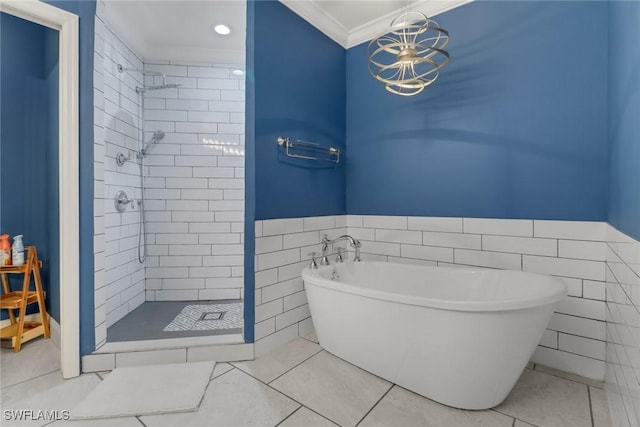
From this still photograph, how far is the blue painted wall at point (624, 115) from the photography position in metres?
0.94

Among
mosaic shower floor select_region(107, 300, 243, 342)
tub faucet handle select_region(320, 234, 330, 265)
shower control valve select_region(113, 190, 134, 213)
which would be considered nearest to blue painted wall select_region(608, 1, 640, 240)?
tub faucet handle select_region(320, 234, 330, 265)

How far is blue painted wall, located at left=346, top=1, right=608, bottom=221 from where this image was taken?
5.36 feet

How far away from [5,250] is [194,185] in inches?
55.0

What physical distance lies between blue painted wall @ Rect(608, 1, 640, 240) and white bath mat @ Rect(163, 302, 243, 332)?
91.2 inches

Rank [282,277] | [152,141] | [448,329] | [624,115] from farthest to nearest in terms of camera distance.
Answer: [152,141] → [282,277] → [448,329] → [624,115]

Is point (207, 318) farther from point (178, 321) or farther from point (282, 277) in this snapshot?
point (282, 277)

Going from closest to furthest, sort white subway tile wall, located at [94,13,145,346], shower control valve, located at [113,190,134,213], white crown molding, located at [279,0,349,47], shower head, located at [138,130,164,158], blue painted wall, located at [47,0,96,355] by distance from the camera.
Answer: blue painted wall, located at [47,0,96,355], white crown molding, located at [279,0,349,47], white subway tile wall, located at [94,13,145,346], shower control valve, located at [113,190,134,213], shower head, located at [138,130,164,158]

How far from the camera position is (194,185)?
2.82 metres

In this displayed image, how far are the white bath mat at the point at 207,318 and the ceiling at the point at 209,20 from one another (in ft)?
7.67

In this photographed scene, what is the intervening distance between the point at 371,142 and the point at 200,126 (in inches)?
68.8

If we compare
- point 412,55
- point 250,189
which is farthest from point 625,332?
point 250,189

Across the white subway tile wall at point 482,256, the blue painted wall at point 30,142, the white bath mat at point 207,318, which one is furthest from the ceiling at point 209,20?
the white bath mat at point 207,318

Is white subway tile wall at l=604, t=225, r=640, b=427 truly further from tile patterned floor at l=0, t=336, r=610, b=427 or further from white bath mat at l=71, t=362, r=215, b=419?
white bath mat at l=71, t=362, r=215, b=419

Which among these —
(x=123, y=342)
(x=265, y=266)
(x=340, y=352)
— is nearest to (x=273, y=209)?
(x=265, y=266)
